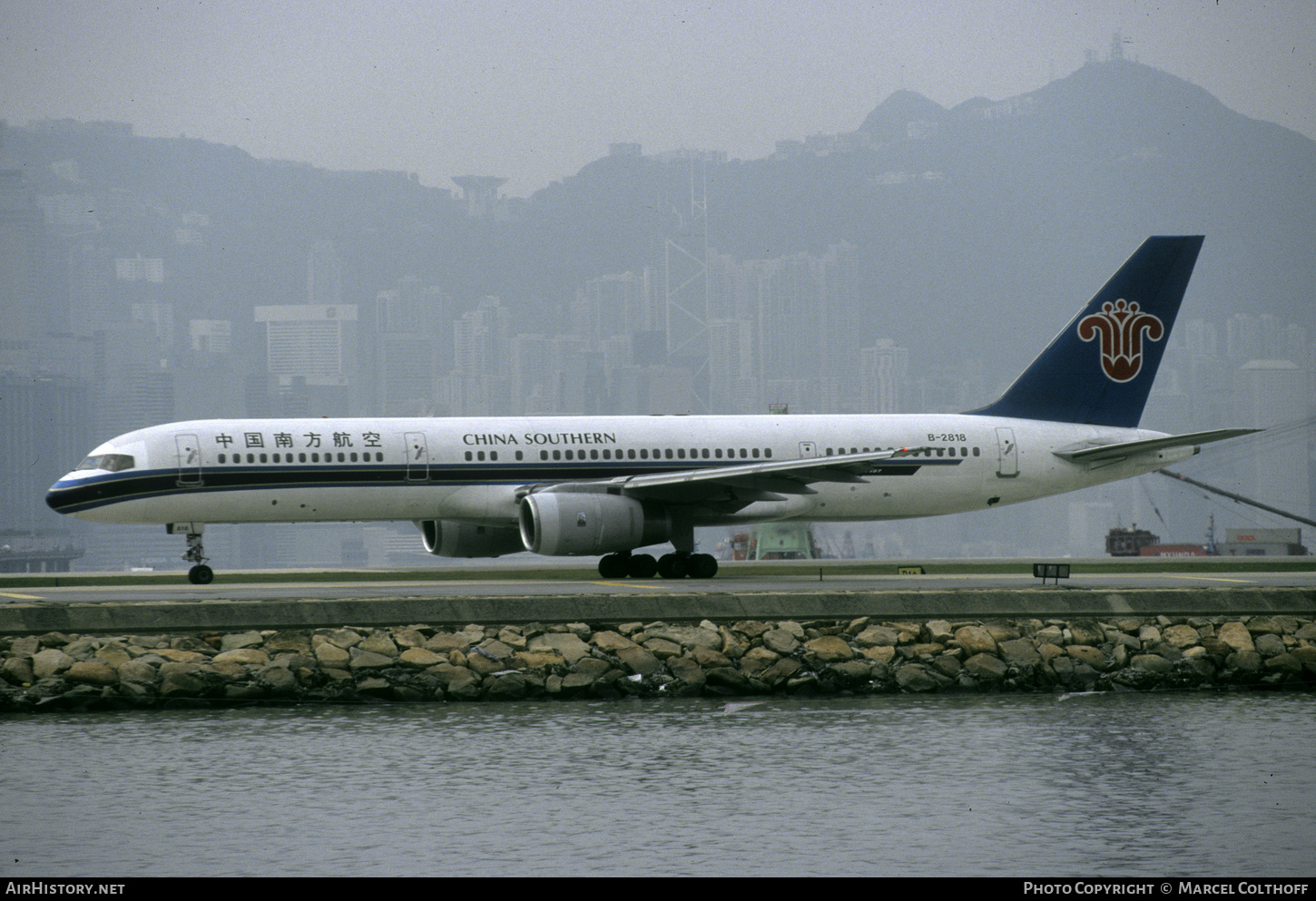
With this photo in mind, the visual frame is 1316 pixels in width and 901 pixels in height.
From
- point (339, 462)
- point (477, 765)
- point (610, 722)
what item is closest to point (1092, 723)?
point (610, 722)

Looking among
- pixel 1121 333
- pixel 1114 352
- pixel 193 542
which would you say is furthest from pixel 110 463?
pixel 1121 333

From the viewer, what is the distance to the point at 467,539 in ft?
127

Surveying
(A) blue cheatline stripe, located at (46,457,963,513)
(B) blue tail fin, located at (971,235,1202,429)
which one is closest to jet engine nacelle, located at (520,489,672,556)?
(A) blue cheatline stripe, located at (46,457,963,513)

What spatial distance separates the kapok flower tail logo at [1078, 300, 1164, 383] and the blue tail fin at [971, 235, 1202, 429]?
0.08 ft

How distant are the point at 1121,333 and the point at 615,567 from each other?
1613 centimetres

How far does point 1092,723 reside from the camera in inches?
973

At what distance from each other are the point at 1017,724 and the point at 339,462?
56.8 feet

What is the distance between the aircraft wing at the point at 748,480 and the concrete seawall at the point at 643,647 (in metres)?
7.42

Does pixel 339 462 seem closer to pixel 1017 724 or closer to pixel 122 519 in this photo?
pixel 122 519

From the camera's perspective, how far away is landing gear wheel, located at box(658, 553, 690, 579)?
122 feet

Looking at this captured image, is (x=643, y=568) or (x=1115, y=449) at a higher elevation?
(x=1115, y=449)

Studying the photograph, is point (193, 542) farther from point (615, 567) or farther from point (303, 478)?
point (615, 567)

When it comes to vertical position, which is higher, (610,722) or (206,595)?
(206,595)

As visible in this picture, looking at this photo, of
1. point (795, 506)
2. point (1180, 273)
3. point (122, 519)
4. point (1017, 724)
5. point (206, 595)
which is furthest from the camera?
point (1180, 273)
